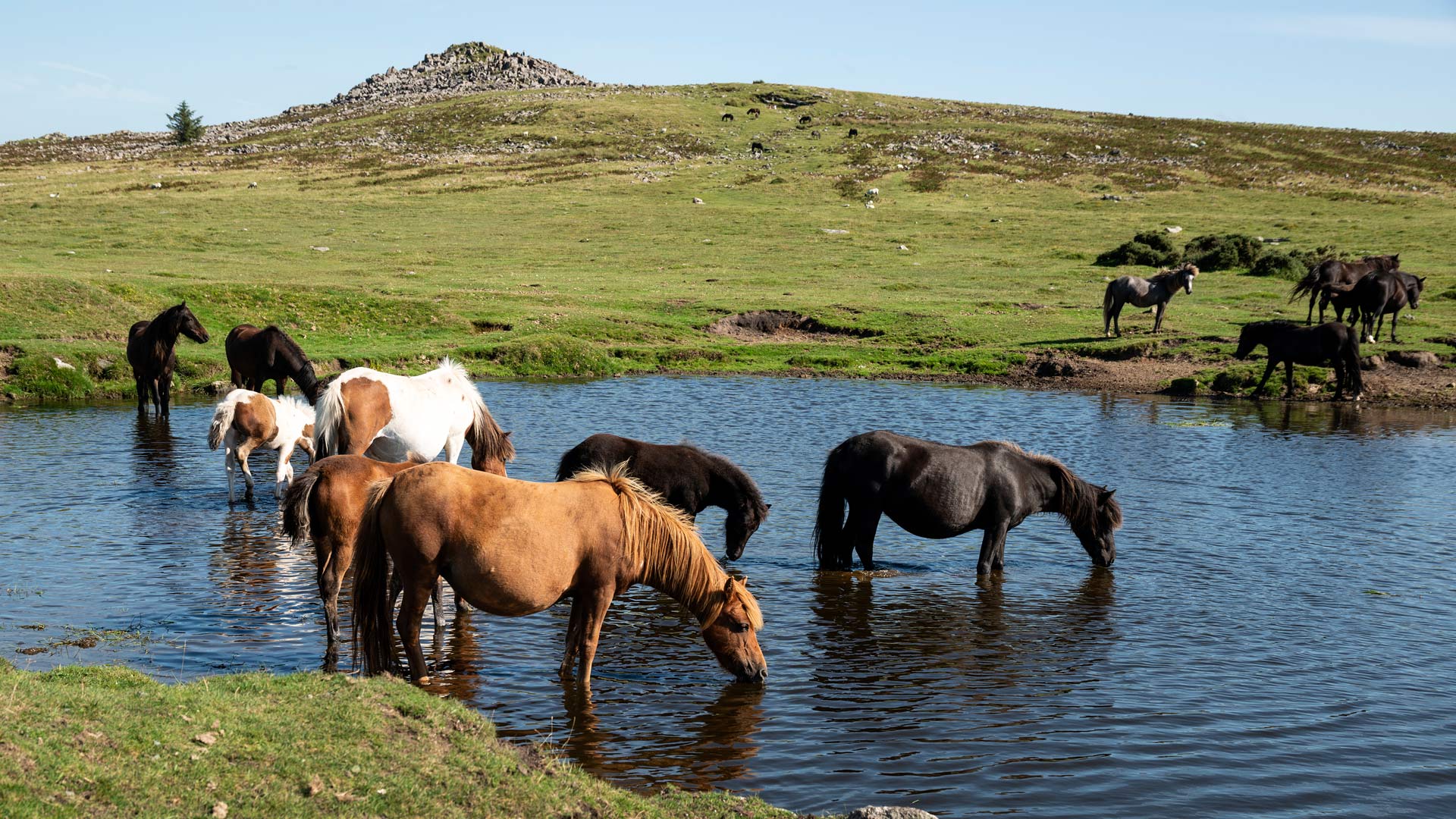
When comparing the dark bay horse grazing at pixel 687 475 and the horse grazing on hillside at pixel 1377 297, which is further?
the horse grazing on hillside at pixel 1377 297

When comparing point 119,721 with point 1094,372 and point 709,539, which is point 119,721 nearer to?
point 709,539

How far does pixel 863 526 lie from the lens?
44.1 ft

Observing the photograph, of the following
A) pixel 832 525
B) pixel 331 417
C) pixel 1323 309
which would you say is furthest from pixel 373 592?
pixel 1323 309

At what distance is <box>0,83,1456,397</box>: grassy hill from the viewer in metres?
31.5

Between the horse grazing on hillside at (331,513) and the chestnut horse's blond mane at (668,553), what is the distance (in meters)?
1.99

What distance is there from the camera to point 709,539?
1519cm

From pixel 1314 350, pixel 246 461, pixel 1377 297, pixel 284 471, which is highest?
pixel 1377 297

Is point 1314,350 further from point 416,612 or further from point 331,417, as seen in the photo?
point 416,612

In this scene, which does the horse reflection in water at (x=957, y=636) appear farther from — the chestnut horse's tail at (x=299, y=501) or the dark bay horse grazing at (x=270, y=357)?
the dark bay horse grazing at (x=270, y=357)

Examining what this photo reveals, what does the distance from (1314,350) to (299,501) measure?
24.3 metres

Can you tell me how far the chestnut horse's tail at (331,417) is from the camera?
43.3 feet

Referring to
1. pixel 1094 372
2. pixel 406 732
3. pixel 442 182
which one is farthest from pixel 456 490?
pixel 442 182

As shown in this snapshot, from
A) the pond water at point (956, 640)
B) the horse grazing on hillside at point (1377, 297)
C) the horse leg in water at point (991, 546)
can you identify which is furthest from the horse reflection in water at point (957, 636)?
the horse grazing on hillside at point (1377, 297)

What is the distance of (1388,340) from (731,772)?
98.7ft
